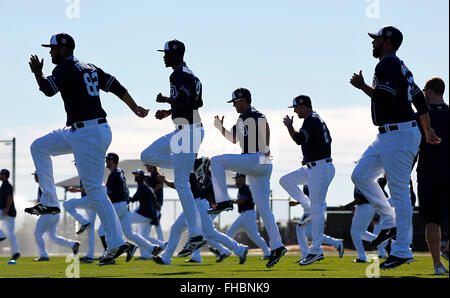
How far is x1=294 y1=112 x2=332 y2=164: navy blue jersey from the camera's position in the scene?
13500 millimetres

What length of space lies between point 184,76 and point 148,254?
33.7 ft

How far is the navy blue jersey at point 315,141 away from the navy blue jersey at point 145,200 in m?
8.35

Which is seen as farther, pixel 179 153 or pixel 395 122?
pixel 179 153

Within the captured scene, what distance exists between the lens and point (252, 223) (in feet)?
70.8

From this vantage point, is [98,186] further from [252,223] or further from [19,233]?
[19,233]

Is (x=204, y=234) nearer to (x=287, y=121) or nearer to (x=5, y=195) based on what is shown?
(x=287, y=121)

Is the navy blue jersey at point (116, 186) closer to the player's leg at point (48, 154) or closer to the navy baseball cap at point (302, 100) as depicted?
the navy baseball cap at point (302, 100)

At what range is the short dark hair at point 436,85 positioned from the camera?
11.7 meters

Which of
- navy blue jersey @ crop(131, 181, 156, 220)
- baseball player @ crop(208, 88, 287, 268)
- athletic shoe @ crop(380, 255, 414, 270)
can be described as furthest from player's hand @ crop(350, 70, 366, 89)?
navy blue jersey @ crop(131, 181, 156, 220)

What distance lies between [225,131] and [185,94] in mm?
2107

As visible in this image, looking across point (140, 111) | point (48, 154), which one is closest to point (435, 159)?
point (140, 111)

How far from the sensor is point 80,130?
10.3 m

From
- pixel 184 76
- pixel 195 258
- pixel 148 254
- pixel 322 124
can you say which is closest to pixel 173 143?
pixel 184 76

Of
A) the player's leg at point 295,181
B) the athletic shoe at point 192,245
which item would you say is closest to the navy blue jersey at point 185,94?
the athletic shoe at point 192,245
